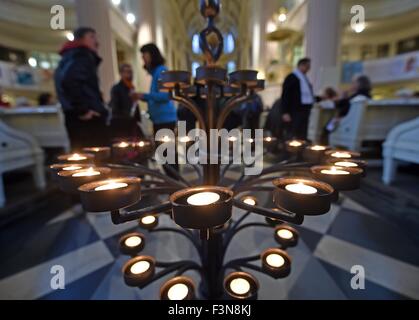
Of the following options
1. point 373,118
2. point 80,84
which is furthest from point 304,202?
point 373,118

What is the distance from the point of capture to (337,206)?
1.63m

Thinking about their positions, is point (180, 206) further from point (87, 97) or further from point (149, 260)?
point (87, 97)

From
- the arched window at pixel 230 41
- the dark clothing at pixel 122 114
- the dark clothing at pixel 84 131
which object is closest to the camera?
the dark clothing at pixel 84 131

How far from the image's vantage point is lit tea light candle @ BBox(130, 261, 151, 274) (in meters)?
0.63

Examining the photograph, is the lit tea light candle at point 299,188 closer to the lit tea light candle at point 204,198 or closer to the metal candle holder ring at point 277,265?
the lit tea light candle at point 204,198

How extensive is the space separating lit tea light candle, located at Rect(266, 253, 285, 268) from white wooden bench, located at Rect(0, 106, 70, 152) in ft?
7.77

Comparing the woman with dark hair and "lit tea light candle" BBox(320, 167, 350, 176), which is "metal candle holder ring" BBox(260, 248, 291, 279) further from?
the woman with dark hair

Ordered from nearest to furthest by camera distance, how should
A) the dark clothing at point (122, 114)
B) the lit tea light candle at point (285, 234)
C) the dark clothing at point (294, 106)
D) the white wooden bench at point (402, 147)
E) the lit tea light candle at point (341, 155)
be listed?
1. the lit tea light candle at point (341, 155)
2. the lit tea light candle at point (285, 234)
3. the white wooden bench at point (402, 147)
4. the dark clothing at point (122, 114)
5. the dark clothing at point (294, 106)

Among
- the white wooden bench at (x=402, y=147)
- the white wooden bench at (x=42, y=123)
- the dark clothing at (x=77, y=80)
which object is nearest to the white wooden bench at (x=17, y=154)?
the white wooden bench at (x=42, y=123)

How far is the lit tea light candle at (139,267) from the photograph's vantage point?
63 cm

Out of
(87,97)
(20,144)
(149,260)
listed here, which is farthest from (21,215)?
(149,260)

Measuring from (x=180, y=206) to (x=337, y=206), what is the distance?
1.74 m

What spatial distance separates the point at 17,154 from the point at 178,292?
184 centimetres

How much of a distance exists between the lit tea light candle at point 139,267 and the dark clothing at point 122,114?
118 cm
